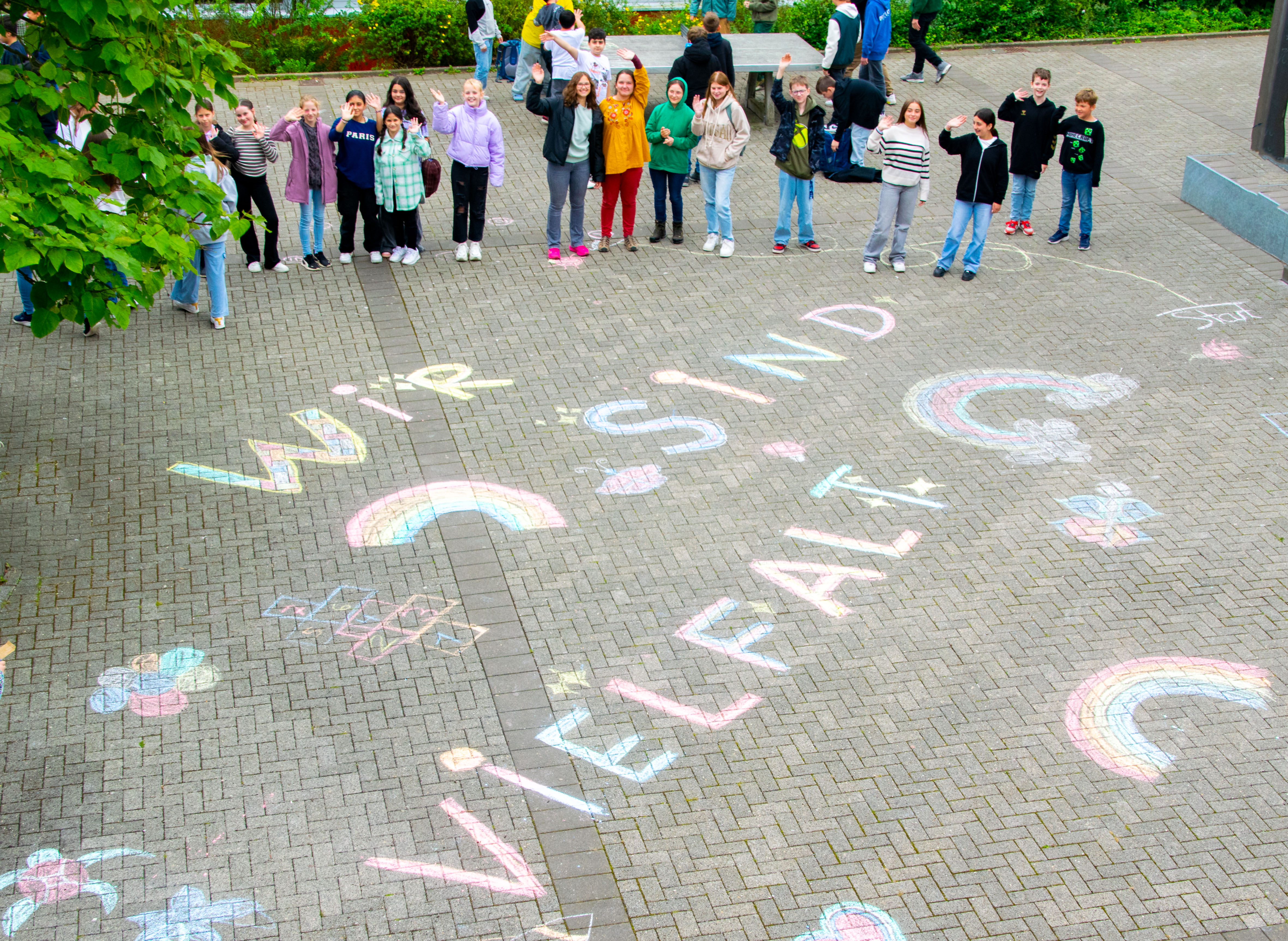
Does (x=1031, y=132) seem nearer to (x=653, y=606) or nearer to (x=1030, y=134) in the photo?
(x=1030, y=134)

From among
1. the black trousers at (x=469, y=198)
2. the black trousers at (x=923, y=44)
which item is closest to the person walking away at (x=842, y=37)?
the black trousers at (x=923, y=44)

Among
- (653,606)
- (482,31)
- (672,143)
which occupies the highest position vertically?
(482,31)

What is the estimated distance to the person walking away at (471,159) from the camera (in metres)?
11.0

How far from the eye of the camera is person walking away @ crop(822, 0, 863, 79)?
14375 millimetres

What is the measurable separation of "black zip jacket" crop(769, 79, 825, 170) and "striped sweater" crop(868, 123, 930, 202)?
51cm

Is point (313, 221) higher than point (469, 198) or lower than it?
lower

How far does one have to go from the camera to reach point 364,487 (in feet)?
27.2

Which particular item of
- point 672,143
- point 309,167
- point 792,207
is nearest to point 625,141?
point 672,143

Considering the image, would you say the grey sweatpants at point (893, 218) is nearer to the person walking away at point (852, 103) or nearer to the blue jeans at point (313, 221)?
the person walking away at point (852, 103)

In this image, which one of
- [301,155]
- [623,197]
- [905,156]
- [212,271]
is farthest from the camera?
[623,197]

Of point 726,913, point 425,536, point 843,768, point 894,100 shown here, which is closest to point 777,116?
point 894,100

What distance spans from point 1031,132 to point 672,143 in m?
3.40

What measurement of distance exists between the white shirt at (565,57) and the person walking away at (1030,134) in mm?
4609

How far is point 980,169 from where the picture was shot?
36.0 ft
